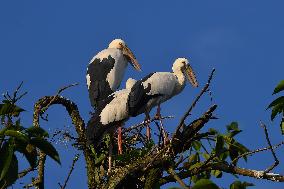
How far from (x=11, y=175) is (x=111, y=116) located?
489 cm

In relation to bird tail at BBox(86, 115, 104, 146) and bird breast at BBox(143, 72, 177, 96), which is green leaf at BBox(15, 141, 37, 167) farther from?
bird breast at BBox(143, 72, 177, 96)

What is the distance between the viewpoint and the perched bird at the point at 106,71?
9.29 meters

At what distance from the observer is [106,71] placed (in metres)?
9.81

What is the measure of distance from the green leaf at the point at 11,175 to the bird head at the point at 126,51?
326 inches

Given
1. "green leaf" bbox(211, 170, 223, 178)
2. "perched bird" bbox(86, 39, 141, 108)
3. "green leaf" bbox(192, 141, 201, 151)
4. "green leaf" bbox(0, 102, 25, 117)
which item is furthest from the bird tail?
"green leaf" bbox(0, 102, 25, 117)

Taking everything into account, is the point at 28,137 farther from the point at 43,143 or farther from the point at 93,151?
the point at 93,151

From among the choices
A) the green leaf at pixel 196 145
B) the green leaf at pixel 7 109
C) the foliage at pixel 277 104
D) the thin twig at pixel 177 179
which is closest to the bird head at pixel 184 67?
the green leaf at pixel 196 145

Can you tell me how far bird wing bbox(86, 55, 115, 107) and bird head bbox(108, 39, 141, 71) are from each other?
824 millimetres

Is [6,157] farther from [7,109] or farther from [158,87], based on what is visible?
[158,87]

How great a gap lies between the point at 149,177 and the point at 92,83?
5014 mm

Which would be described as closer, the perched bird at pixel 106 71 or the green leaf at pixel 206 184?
the green leaf at pixel 206 184

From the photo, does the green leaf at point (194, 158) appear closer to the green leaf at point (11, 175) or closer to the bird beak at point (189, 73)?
the green leaf at point (11, 175)

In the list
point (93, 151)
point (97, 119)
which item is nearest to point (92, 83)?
point (97, 119)

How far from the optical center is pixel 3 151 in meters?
2.69
